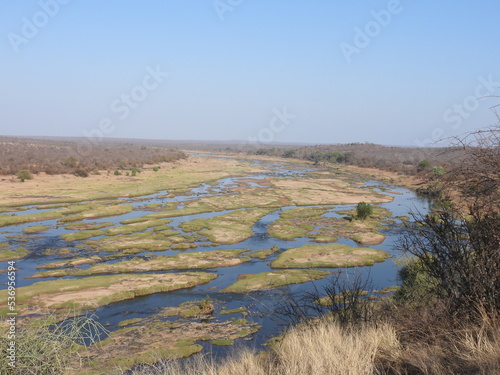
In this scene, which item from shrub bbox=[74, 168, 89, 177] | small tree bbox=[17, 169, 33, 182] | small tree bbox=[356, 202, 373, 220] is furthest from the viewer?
shrub bbox=[74, 168, 89, 177]

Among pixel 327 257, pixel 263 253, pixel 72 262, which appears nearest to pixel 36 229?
pixel 72 262

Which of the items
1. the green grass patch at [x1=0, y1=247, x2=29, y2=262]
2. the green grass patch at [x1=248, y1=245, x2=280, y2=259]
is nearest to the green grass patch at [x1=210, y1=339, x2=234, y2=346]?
the green grass patch at [x1=248, y1=245, x2=280, y2=259]

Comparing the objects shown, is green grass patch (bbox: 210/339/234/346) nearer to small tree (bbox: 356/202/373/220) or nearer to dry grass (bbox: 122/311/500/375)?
dry grass (bbox: 122/311/500/375)

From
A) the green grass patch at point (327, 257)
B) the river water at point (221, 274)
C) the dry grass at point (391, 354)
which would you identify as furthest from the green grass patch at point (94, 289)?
the dry grass at point (391, 354)

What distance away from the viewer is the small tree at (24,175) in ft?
152

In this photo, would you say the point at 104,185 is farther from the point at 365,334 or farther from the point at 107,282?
the point at 365,334

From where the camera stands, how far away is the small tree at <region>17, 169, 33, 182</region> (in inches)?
1821

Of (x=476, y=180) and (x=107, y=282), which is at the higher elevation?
(x=476, y=180)

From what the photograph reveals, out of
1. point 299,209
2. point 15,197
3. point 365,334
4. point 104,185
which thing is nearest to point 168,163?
point 104,185

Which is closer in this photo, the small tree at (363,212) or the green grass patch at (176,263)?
the green grass patch at (176,263)

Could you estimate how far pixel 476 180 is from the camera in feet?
21.4

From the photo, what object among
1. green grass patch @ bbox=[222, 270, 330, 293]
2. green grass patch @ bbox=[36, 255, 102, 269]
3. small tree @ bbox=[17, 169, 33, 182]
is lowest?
green grass patch @ bbox=[36, 255, 102, 269]

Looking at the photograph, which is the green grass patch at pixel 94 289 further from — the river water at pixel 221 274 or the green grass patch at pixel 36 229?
the green grass patch at pixel 36 229

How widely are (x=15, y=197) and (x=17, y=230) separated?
41.2 ft
